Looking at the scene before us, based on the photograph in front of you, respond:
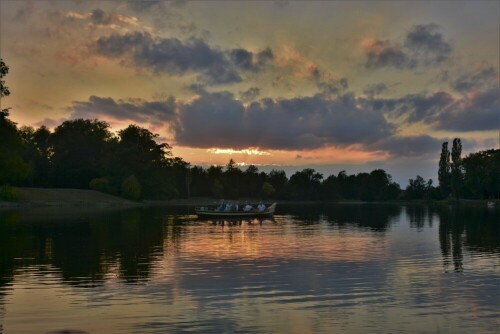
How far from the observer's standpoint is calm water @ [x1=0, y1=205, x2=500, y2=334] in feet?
52.9

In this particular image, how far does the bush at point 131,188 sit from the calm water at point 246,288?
125 metres

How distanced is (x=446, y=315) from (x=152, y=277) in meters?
13.5

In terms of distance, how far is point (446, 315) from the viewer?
17203mm

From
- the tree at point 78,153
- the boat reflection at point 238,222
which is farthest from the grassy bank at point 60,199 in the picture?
the boat reflection at point 238,222

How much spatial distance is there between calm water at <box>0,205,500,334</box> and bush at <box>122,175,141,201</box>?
125 metres

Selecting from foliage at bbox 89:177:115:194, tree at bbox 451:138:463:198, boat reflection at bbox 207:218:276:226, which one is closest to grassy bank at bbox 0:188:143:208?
foliage at bbox 89:177:115:194

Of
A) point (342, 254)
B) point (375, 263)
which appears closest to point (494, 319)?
point (375, 263)

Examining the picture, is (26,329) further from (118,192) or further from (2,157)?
(118,192)

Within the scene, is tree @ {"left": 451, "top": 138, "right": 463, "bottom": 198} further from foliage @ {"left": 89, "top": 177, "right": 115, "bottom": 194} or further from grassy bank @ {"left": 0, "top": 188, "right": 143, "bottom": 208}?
foliage @ {"left": 89, "top": 177, "right": 115, "bottom": 194}

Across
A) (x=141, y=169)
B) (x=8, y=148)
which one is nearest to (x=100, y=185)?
(x=141, y=169)

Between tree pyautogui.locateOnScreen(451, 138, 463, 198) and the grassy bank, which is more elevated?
tree pyautogui.locateOnScreen(451, 138, 463, 198)

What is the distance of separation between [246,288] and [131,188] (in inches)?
5767

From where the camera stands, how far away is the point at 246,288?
22.0 m

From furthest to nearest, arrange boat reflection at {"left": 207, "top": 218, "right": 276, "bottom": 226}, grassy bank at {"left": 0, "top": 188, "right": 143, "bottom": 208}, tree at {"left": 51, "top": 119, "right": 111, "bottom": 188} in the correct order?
tree at {"left": 51, "top": 119, "right": 111, "bottom": 188}, grassy bank at {"left": 0, "top": 188, "right": 143, "bottom": 208}, boat reflection at {"left": 207, "top": 218, "right": 276, "bottom": 226}
